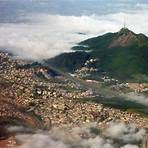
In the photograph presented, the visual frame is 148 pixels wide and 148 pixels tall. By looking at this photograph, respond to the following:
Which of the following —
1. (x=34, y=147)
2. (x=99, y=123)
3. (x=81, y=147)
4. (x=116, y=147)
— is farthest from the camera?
(x=99, y=123)

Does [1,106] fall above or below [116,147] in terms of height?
above

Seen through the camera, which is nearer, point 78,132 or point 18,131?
point 18,131

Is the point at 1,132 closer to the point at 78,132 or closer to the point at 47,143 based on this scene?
the point at 47,143

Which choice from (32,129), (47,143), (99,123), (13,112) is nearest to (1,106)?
(13,112)

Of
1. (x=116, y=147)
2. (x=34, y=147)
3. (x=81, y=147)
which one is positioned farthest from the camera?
(x=116, y=147)

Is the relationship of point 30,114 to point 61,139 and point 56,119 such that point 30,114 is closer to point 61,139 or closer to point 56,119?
point 56,119

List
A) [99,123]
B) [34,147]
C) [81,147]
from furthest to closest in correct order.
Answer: [99,123], [81,147], [34,147]

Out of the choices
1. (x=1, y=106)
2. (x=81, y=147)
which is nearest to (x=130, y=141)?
(x=81, y=147)

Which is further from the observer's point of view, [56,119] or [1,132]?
[56,119]

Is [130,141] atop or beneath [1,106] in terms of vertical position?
beneath
